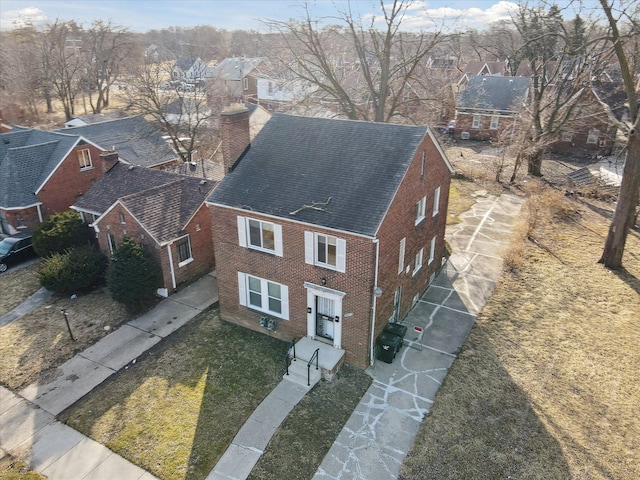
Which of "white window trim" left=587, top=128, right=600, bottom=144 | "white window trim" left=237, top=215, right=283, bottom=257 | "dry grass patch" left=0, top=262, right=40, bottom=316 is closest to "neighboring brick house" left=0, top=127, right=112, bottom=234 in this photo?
"dry grass patch" left=0, top=262, right=40, bottom=316

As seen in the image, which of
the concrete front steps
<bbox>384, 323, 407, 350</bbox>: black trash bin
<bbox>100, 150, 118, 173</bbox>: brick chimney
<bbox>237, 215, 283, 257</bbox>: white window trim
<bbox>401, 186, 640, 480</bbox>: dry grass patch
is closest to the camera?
<bbox>401, 186, 640, 480</bbox>: dry grass patch

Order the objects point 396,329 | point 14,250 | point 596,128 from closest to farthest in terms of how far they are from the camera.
A: point 396,329 → point 14,250 → point 596,128

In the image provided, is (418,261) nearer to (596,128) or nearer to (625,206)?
(625,206)

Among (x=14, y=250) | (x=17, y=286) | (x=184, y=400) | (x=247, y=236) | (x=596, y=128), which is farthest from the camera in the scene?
(x=596, y=128)

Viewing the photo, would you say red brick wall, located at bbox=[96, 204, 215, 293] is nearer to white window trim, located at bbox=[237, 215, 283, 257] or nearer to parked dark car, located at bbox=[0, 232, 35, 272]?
white window trim, located at bbox=[237, 215, 283, 257]

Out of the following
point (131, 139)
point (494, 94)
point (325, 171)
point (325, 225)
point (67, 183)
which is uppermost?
point (325, 171)

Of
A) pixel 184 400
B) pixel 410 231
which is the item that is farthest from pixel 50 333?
pixel 410 231

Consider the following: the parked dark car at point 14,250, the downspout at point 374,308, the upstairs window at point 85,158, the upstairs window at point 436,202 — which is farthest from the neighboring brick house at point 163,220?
the upstairs window at point 436,202
